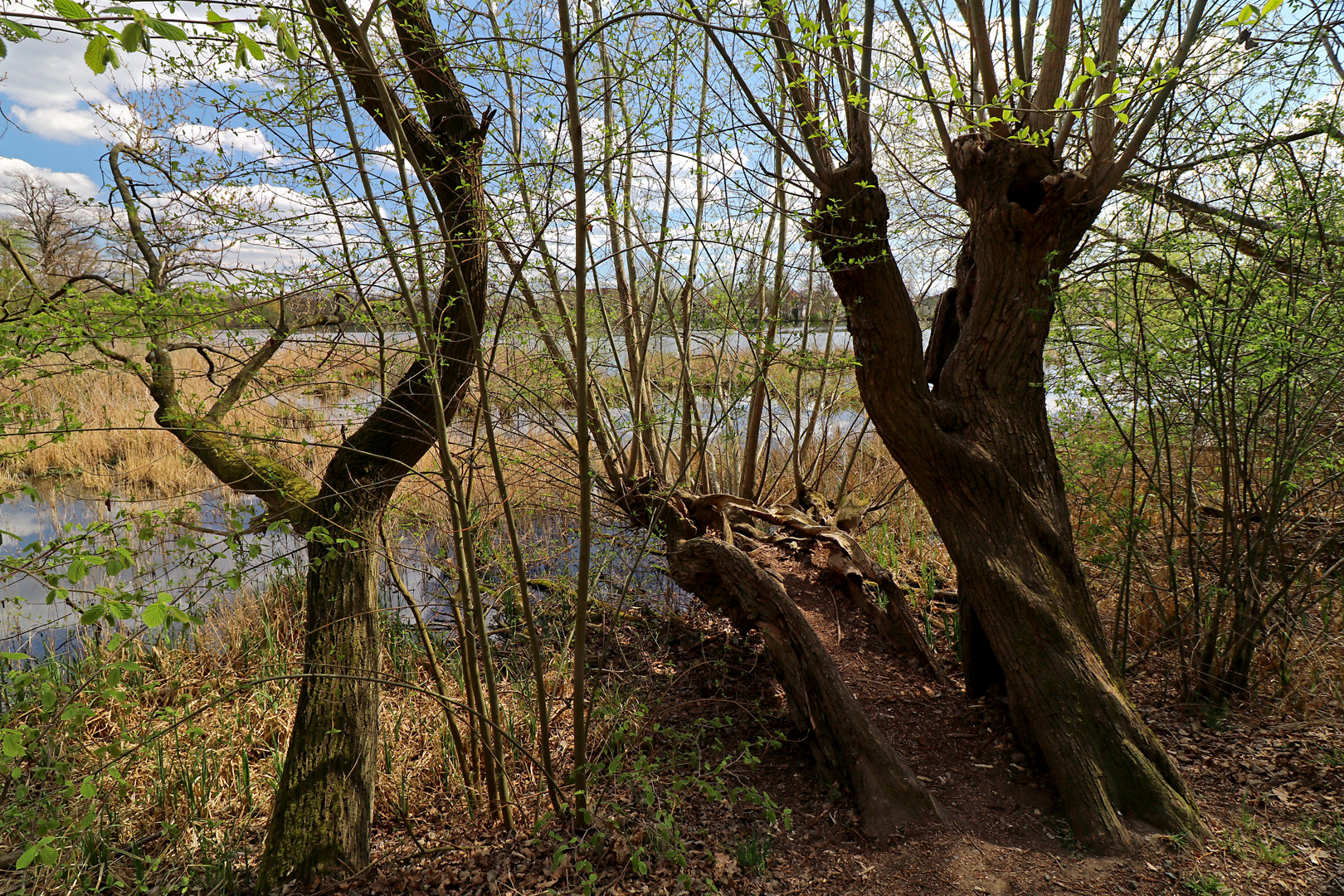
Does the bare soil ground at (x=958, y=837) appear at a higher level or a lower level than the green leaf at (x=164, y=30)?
lower

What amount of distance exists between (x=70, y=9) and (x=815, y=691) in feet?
9.61

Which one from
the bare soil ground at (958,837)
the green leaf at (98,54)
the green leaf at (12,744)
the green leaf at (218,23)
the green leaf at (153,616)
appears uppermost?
the green leaf at (218,23)

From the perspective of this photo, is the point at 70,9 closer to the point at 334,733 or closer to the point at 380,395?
the point at 380,395

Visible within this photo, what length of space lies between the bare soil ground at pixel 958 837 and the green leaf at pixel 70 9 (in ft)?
7.46

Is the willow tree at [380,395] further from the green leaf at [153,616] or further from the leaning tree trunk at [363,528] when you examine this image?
the green leaf at [153,616]

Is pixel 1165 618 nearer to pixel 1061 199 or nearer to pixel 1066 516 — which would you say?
pixel 1066 516

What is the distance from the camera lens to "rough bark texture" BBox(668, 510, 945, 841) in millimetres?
2600

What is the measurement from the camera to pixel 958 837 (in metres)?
2.46

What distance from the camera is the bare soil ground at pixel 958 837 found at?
2.25 meters

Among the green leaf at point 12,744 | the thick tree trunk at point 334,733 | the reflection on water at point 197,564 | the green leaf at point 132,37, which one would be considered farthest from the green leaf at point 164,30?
the thick tree trunk at point 334,733

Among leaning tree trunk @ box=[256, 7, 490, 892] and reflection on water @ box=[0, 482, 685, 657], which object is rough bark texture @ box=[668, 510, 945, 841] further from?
leaning tree trunk @ box=[256, 7, 490, 892]

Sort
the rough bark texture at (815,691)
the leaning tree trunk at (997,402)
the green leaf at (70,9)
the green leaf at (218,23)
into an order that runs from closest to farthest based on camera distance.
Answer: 1. the green leaf at (70,9)
2. the green leaf at (218,23)
3. the rough bark texture at (815,691)
4. the leaning tree trunk at (997,402)

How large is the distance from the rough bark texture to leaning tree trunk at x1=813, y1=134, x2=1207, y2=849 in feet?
1.92

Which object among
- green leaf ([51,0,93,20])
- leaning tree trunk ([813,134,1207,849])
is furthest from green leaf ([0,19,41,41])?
leaning tree trunk ([813,134,1207,849])
